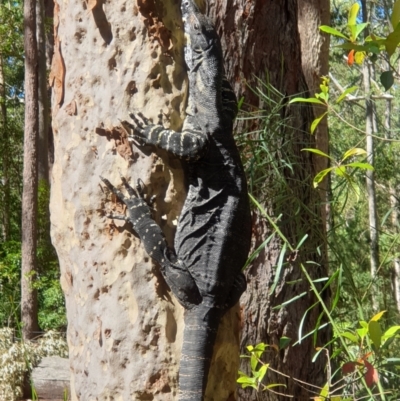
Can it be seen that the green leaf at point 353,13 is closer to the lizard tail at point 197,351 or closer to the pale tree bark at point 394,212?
the pale tree bark at point 394,212

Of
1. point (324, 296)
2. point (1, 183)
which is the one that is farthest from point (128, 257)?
point (1, 183)

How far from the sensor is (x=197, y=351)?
1.85 metres

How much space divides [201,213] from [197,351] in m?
0.42

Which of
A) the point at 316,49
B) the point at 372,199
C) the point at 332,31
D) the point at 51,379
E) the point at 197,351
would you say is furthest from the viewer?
the point at 372,199

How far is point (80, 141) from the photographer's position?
196 centimetres

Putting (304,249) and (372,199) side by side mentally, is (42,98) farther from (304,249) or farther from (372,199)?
(304,249)

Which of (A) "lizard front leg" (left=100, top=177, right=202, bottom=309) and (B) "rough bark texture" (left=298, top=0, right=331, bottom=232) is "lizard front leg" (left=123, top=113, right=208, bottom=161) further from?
(B) "rough bark texture" (left=298, top=0, right=331, bottom=232)

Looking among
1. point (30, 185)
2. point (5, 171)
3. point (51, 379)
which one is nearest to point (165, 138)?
point (51, 379)

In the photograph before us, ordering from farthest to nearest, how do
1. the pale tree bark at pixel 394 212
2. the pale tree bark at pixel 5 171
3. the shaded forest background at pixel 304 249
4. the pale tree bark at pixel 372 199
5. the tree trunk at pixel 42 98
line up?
1. the pale tree bark at pixel 5 171
2. the tree trunk at pixel 42 98
3. the pale tree bark at pixel 372 199
4. the pale tree bark at pixel 394 212
5. the shaded forest background at pixel 304 249

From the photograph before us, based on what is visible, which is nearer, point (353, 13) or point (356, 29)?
point (356, 29)

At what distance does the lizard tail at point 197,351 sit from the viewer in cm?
183

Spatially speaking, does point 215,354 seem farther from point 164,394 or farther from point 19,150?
point 19,150

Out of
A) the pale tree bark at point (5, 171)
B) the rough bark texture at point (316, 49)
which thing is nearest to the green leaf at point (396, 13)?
the rough bark texture at point (316, 49)

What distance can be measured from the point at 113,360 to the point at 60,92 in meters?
0.88
